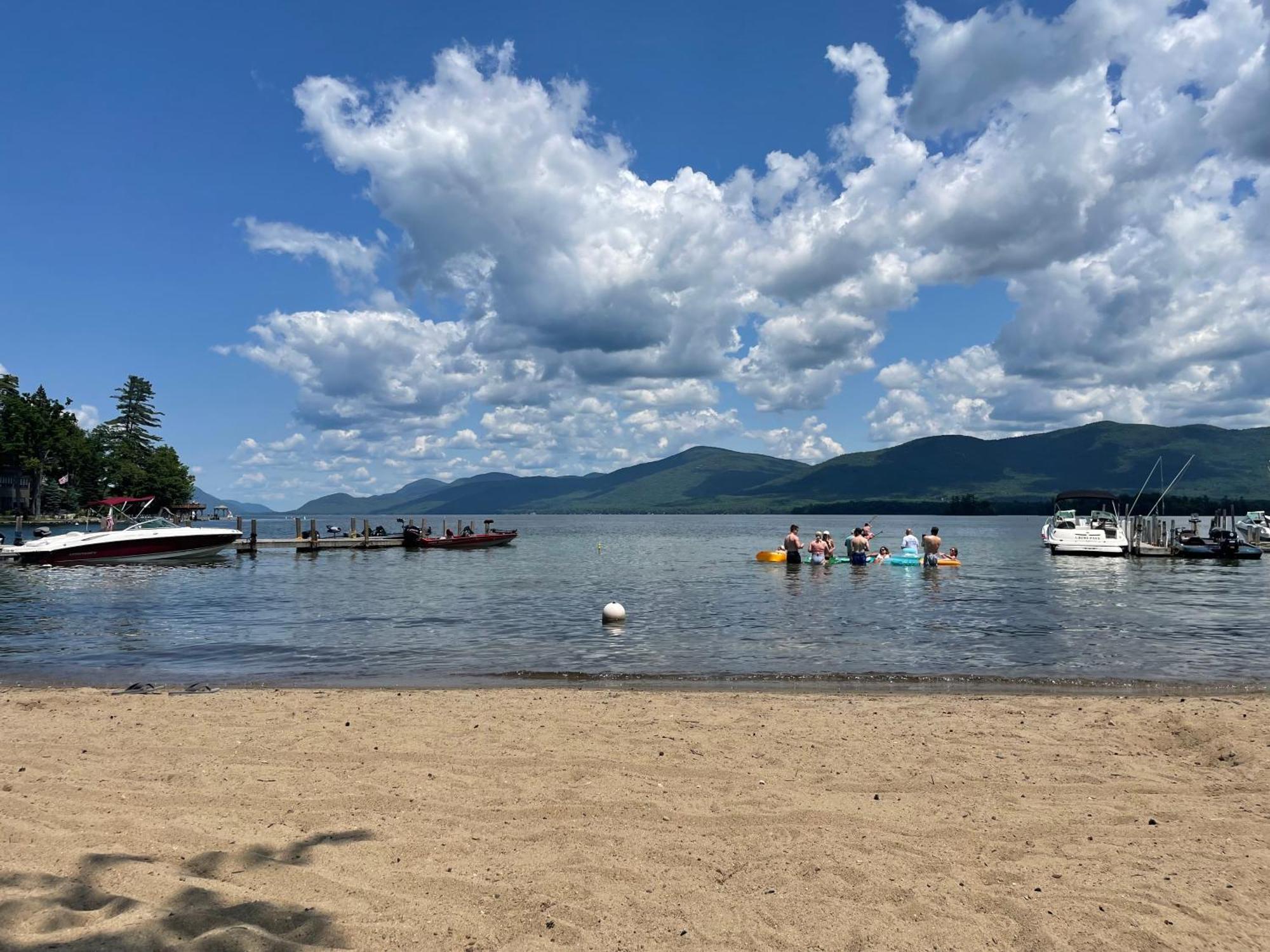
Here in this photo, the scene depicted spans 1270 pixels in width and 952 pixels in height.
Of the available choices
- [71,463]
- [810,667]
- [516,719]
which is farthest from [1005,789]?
[71,463]

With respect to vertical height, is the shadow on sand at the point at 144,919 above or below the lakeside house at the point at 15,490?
below

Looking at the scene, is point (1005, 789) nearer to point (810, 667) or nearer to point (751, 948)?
point (751, 948)

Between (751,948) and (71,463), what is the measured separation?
126 m

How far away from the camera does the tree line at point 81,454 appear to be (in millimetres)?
97438

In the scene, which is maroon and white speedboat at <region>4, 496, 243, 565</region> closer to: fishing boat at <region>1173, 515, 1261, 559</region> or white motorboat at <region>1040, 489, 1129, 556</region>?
white motorboat at <region>1040, 489, 1129, 556</region>

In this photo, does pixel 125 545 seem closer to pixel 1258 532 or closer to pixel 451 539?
pixel 451 539

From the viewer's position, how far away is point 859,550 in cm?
4300

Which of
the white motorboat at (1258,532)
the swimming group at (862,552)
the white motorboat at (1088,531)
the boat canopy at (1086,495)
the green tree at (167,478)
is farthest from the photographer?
the green tree at (167,478)

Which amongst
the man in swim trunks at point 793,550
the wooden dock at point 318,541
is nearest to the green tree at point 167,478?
the wooden dock at point 318,541

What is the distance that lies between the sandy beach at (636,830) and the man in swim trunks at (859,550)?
33.0m

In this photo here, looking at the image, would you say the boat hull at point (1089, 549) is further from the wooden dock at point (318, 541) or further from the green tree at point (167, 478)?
the green tree at point (167, 478)

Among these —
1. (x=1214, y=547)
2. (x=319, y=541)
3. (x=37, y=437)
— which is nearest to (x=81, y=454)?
(x=37, y=437)

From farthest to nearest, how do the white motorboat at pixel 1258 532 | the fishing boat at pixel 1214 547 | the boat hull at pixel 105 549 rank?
the white motorboat at pixel 1258 532, the fishing boat at pixel 1214 547, the boat hull at pixel 105 549

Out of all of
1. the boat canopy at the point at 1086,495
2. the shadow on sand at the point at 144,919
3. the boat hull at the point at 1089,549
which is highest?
Answer: the boat canopy at the point at 1086,495
